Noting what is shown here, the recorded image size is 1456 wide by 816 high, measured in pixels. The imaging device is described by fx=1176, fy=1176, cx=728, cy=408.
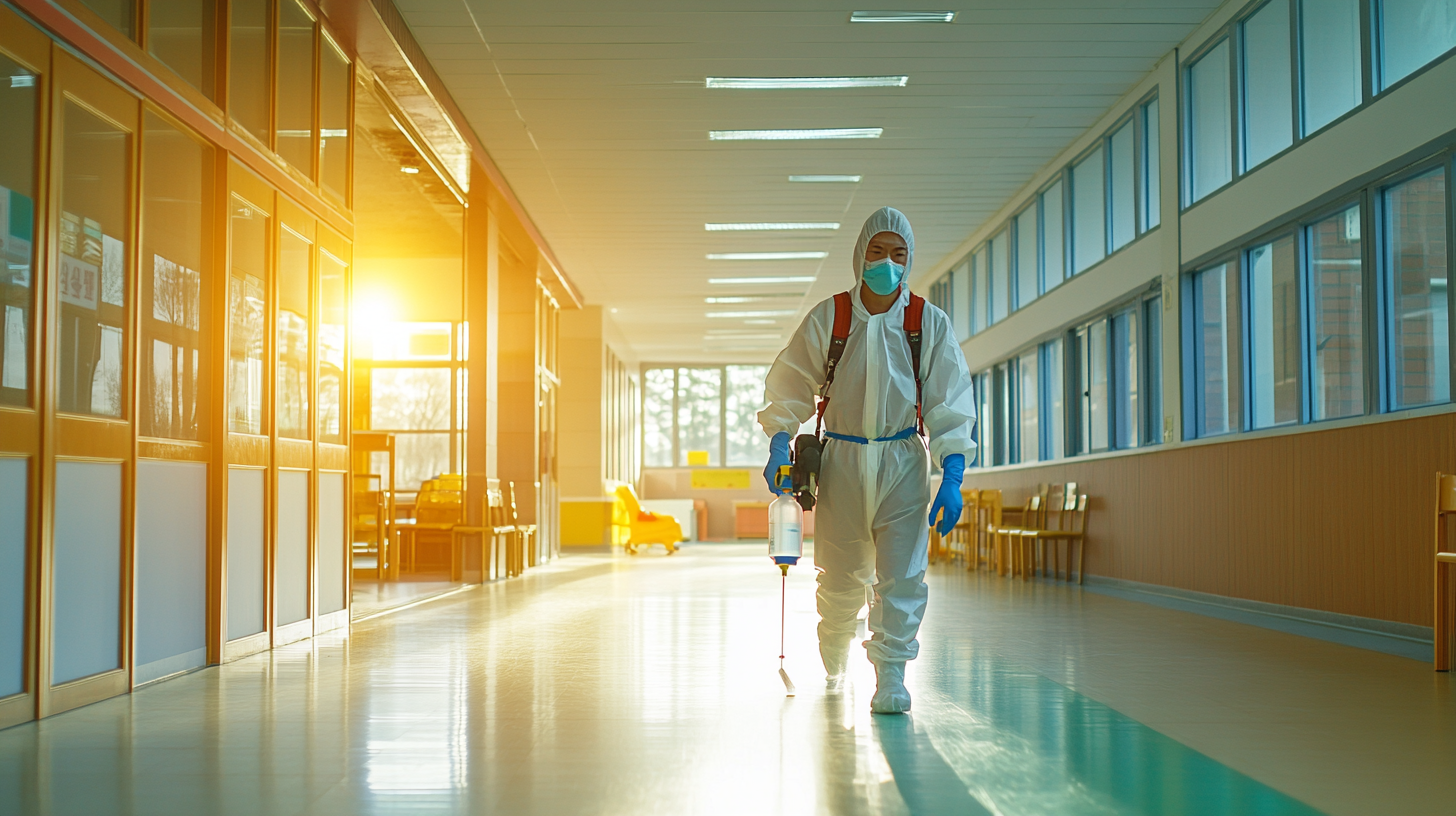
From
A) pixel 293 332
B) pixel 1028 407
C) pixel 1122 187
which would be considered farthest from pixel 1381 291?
pixel 1028 407

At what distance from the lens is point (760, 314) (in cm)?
2031

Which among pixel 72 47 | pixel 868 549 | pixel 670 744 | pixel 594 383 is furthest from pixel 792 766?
pixel 594 383

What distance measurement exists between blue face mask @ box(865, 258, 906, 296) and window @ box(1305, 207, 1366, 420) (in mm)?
3648

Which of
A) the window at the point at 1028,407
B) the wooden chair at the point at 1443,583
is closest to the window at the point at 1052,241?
the window at the point at 1028,407

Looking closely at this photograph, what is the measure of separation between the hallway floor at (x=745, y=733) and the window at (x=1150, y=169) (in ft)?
14.2

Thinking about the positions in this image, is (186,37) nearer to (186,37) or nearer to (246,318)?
(186,37)

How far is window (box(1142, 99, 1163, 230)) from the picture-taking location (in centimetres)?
933

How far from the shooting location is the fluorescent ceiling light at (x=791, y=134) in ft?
33.4

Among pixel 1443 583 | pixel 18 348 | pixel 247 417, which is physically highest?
pixel 18 348

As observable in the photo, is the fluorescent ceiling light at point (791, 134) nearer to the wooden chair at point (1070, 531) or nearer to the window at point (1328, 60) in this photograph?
the wooden chair at point (1070, 531)

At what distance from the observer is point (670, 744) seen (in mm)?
3242

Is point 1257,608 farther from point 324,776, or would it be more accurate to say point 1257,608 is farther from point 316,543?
point 324,776

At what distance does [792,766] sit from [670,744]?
44 cm

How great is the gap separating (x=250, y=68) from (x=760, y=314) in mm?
15031
